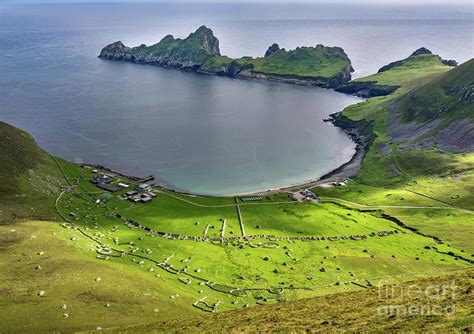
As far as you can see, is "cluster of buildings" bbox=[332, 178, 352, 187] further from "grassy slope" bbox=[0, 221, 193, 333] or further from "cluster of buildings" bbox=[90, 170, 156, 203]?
"grassy slope" bbox=[0, 221, 193, 333]

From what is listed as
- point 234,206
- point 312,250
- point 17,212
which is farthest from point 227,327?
point 234,206

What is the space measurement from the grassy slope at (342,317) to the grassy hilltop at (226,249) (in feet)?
1.11

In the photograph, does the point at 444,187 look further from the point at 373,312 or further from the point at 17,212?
the point at 17,212

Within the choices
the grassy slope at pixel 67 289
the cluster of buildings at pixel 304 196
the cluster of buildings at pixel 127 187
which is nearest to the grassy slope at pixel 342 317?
the grassy slope at pixel 67 289

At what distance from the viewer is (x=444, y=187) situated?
15975 centimetres

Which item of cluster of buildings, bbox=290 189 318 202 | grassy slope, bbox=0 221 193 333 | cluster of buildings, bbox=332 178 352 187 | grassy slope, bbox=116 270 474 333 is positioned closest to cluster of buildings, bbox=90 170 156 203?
grassy slope, bbox=0 221 193 333

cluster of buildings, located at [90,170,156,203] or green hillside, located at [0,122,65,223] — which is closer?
green hillside, located at [0,122,65,223]

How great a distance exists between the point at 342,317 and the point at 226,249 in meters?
58.7

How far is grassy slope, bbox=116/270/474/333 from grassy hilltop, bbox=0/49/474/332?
1.11ft

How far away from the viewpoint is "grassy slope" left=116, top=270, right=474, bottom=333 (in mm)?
48531

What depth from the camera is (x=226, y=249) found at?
373ft

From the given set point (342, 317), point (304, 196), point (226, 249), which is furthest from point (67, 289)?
point (304, 196)

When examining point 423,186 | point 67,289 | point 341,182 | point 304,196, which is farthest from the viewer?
point 341,182

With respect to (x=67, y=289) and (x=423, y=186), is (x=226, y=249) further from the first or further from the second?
(x=423, y=186)
